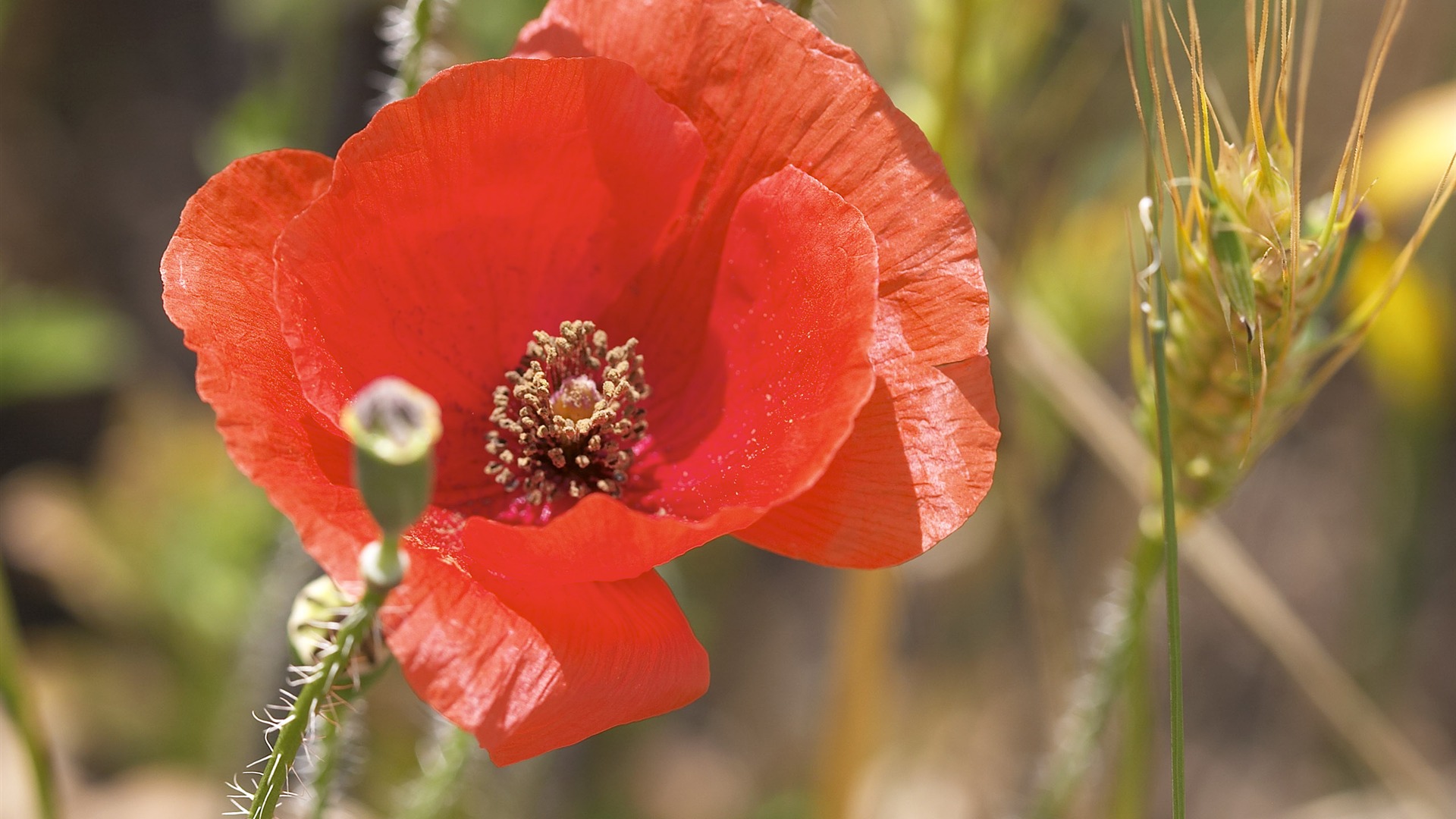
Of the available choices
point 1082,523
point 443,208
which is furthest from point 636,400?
point 1082,523

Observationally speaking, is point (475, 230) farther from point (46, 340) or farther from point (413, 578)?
point (46, 340)

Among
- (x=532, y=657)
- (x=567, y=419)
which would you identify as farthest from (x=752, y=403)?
(x=532, y=657)

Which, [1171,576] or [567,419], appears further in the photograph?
[567,419]

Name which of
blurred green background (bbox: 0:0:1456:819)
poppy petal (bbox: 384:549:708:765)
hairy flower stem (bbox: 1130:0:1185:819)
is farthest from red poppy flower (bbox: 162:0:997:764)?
blurred green background (bbox: 0:0:1456:819)

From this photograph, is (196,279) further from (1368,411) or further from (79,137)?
(1368,411)

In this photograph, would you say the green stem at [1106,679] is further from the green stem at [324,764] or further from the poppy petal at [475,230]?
the green stem at [324,764]

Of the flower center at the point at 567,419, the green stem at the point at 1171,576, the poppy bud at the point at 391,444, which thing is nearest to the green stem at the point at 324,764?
the flower center at the point at 567,419
